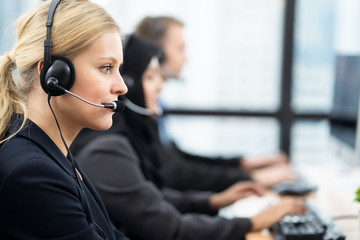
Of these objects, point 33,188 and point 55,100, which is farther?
point 55,100

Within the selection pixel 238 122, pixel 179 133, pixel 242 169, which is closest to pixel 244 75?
pixel 238 122

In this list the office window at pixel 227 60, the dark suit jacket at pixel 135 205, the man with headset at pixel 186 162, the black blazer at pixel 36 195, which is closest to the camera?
the black blazer at pixel 36 195

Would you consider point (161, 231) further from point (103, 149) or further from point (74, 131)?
point (74, 131)

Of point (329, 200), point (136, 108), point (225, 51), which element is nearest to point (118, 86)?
point (136, 108)

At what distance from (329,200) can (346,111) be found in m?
0.45

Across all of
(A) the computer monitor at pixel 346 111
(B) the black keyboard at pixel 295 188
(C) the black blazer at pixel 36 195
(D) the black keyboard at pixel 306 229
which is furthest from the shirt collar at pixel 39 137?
(A) the computer monitor at pixel 346 111

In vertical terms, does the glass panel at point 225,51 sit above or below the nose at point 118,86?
below

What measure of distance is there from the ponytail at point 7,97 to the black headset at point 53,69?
3.0 inches

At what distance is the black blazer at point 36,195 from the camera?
752 mm

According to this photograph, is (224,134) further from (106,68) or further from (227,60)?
(106,68)

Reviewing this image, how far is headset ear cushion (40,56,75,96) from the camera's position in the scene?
2.74 feet

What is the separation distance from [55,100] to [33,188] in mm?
206

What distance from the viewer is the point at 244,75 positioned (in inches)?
126

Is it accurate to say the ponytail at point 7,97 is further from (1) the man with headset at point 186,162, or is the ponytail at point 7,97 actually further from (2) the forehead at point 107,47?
(1) the man with headset at point 186,162
